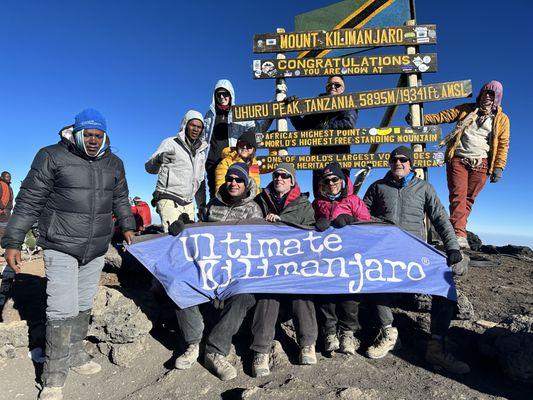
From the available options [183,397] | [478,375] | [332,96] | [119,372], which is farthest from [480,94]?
[119,372]

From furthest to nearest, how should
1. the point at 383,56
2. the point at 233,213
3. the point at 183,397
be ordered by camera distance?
1. the point at 383,56
2. the point at 233,213
3. the point at 183,397

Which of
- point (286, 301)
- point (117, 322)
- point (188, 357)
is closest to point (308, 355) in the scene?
point (286, 301)

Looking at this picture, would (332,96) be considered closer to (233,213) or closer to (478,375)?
(233,213)

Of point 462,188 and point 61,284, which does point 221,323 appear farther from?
point 462,188

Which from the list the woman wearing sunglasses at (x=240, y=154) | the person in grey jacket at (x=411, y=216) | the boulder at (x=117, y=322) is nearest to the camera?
the person in grey jacket at (x=411, y=216)

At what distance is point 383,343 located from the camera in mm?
4781

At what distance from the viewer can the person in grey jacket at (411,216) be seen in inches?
185

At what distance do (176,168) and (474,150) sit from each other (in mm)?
5948

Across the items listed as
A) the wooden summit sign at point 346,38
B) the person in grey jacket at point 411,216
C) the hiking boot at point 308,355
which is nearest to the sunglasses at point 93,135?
the hiking boot at point 308,355

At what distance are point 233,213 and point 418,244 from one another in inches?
101

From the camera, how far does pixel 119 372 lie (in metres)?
4.83

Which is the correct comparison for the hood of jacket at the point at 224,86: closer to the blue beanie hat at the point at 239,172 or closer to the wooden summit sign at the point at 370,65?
the wooden summit sign at the point at 370,65

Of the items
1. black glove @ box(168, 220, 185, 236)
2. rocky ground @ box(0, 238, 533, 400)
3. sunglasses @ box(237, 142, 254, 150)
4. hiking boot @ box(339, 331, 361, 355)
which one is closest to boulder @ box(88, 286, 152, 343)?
rocky ground @ box(0, 238, 533, 400)

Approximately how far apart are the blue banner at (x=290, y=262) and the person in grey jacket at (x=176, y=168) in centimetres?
109
